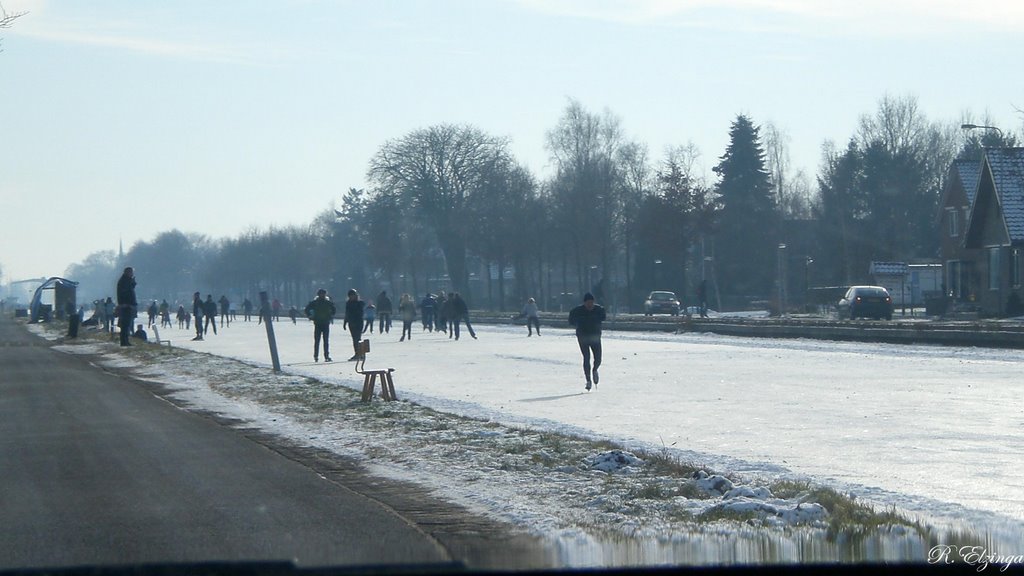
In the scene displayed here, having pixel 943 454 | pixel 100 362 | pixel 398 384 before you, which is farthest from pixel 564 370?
pixel 943 454

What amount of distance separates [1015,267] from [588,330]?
37087mm

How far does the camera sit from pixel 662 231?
67.2m

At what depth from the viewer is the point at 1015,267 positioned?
52.6 m

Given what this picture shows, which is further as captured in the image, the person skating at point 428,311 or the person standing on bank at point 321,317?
the person skating at point 428,311

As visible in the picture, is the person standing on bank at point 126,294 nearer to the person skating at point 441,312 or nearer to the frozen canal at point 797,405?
the frozen canal at point 797,405

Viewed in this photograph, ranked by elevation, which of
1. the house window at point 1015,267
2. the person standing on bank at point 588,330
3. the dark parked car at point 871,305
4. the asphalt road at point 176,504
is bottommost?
the asphalt road at point 176,504

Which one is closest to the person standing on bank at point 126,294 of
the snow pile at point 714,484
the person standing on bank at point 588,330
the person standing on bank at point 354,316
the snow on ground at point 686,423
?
the snow on ground at point 686,423

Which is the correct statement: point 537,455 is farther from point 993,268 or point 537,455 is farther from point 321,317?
point 993,268

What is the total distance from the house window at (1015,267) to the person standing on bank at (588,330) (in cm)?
3593

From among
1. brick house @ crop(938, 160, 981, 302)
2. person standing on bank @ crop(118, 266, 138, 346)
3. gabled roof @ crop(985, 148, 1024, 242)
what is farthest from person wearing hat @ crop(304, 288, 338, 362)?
brick house @ crop(938, 160, 981, 302)

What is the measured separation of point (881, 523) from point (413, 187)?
259 ft

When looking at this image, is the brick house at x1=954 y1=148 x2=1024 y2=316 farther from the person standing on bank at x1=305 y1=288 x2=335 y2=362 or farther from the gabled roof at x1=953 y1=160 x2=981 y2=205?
the person standing on bank at x1=305 y1=288 x2=335 y2=362

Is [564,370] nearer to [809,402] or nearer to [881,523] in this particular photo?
[809,402]

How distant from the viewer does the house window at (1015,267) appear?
2053 inches
